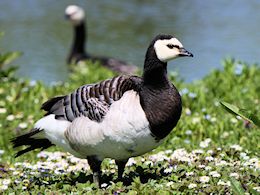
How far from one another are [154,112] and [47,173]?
1.48 meters

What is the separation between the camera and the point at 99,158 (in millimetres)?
6305

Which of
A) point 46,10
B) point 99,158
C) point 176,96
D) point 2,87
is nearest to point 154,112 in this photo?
point 176,96

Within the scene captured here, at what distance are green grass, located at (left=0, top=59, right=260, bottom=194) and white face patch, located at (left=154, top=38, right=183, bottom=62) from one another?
0.56 meters

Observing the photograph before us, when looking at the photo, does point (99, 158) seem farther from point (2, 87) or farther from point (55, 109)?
point (2, 87)

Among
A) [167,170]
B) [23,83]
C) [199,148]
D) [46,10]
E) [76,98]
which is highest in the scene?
[76,98]

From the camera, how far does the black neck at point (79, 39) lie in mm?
15571

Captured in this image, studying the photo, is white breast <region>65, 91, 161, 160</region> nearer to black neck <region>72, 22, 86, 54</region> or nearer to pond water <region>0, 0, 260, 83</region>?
pond water <region>0, 0, 260, 83</region>

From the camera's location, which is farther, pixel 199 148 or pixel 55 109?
pixel 199 148

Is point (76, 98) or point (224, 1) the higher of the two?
point (76, 98)

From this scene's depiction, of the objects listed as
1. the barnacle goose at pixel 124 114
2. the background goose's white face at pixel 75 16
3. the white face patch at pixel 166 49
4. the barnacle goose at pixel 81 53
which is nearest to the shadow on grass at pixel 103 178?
the barnacle goose at pixel 124 114

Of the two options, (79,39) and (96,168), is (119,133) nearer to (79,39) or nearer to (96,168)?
(96,168)

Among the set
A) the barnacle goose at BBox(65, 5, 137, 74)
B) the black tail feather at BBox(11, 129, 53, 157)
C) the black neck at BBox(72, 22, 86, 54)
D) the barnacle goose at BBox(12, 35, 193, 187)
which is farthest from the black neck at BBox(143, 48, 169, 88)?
the black neck at BBox(72, 22, 86, 54)

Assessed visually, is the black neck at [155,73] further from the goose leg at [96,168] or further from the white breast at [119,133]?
the goose leg at [96,168]

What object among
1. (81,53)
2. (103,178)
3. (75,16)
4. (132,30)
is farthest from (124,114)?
(132,30)
